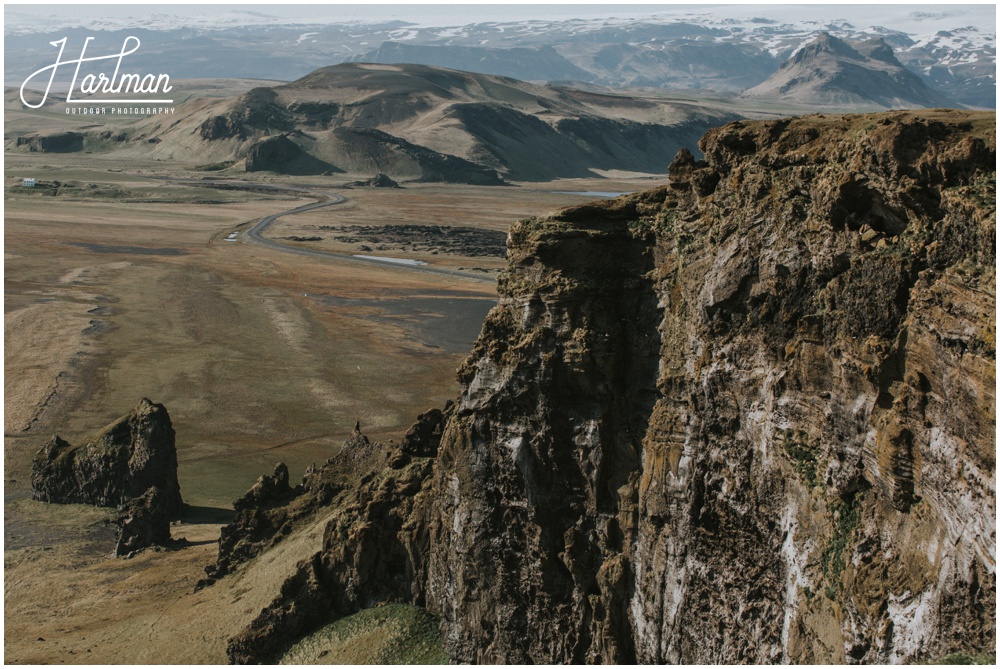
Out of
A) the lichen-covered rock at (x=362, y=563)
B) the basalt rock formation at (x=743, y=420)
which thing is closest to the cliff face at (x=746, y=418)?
the basalt rock formation at (x=743, y=420)

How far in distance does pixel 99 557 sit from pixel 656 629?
92.5 ft

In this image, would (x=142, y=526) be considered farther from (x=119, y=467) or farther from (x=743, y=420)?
(x=743, y=420)

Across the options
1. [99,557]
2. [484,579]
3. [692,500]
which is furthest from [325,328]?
[692,500]

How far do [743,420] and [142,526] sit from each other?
2962cm

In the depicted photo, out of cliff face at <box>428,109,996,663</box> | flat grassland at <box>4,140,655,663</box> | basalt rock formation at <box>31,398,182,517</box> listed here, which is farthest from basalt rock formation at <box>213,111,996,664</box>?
basalt rock formation at <box>31,398,182,517</box>

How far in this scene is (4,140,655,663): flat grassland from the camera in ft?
109

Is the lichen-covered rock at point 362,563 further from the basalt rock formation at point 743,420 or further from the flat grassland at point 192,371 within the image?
the flat grassland at point 192,371

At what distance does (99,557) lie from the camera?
4012 cm

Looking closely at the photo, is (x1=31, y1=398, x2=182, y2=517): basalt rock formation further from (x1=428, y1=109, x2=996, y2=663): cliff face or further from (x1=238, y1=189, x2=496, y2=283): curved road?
(x1=238, y1=189, x2=496, y2=283): curved road

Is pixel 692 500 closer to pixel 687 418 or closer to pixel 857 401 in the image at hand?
pixel 687 418

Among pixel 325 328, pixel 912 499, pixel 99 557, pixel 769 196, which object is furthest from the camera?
pixel 325 328

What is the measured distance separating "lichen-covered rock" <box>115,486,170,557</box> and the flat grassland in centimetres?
107

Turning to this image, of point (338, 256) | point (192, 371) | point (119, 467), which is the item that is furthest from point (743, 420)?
point (338, 256)

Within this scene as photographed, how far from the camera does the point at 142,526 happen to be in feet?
130
